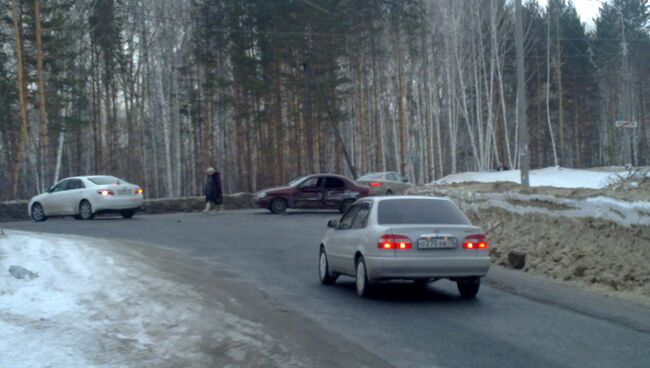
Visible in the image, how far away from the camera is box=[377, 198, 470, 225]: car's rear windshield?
1113cm

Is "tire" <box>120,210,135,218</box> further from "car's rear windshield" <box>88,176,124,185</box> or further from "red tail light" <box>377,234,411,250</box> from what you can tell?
"red tail light" <box>377,234,411,250</box>

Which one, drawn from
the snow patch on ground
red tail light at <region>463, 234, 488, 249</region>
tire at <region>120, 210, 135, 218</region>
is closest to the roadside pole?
the snow patch on ground

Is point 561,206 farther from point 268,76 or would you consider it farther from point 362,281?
point 268,76

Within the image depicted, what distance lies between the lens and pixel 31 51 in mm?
39906

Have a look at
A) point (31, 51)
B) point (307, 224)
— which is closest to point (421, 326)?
point (307, 224)

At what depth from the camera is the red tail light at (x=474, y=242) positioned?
35.5 feet

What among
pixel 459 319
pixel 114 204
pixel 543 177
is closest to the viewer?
pixel 459 319

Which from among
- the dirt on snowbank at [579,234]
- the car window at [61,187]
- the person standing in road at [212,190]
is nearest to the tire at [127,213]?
the car window at [61,187]

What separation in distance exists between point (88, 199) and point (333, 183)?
935 cm

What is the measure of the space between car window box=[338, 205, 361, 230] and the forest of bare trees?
28.7 m

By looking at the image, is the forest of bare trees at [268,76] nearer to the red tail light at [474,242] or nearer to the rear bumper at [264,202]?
the rear bumper at [264,202]

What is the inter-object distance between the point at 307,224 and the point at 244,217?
13.9 ft

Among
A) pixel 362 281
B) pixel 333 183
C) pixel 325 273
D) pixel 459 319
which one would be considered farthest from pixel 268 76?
pixel 459 319

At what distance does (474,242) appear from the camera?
1088 cm
